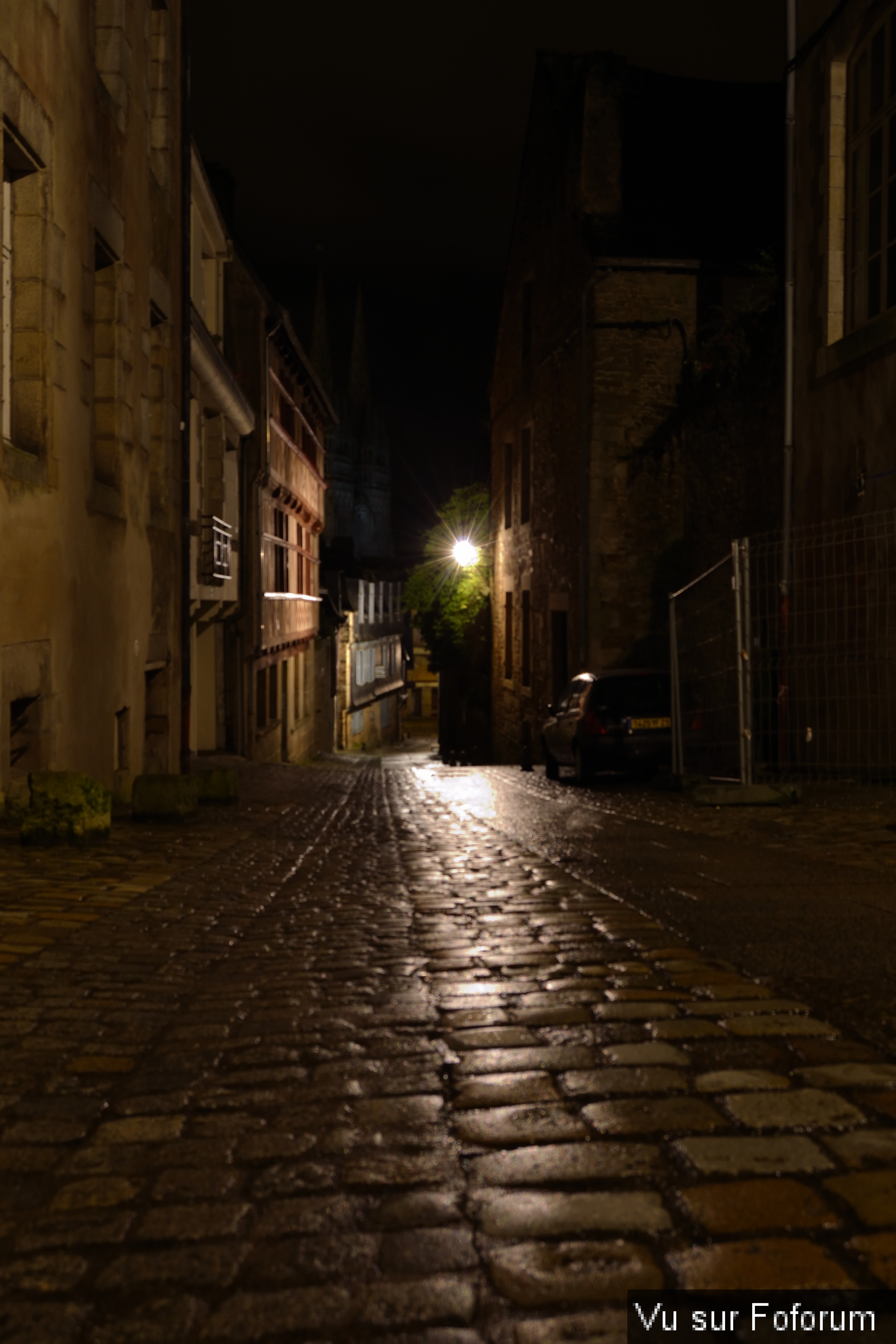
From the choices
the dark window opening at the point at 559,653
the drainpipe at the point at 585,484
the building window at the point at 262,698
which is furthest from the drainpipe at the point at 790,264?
the building window at the point at 262,698

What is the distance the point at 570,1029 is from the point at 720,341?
17393mm

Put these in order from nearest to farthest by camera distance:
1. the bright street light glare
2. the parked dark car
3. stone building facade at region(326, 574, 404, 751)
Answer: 1. the parked dark car
2. the bright street light glare
3. stone building facade at region(326, 574, 404, 751)

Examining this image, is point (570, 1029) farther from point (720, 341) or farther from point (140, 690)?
point (720, 341)

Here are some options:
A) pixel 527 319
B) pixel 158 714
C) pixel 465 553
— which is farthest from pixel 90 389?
pixel 465 553

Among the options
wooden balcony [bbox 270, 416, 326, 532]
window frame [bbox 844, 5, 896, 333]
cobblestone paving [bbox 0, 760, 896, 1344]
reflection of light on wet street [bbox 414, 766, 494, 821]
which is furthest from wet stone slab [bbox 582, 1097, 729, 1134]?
wooden balcony [bbox 270, 416, 326, 532]

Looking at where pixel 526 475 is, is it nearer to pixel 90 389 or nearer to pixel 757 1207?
pixel 90 389

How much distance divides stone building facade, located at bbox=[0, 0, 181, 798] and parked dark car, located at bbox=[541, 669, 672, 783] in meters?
4.92

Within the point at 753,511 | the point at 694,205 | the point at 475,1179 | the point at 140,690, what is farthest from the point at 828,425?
the point at 475,1179

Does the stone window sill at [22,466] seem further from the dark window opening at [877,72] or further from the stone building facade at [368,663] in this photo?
the stone building facade at [368,663]

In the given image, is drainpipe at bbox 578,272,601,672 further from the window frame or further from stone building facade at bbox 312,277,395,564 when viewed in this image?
stone building facade at bbox 312,277,395,564

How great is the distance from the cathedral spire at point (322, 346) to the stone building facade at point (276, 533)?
76675 mm

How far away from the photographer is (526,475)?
93.4 feet

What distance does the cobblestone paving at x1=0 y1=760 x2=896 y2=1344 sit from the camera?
2385 millimetres

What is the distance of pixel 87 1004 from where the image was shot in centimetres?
439
